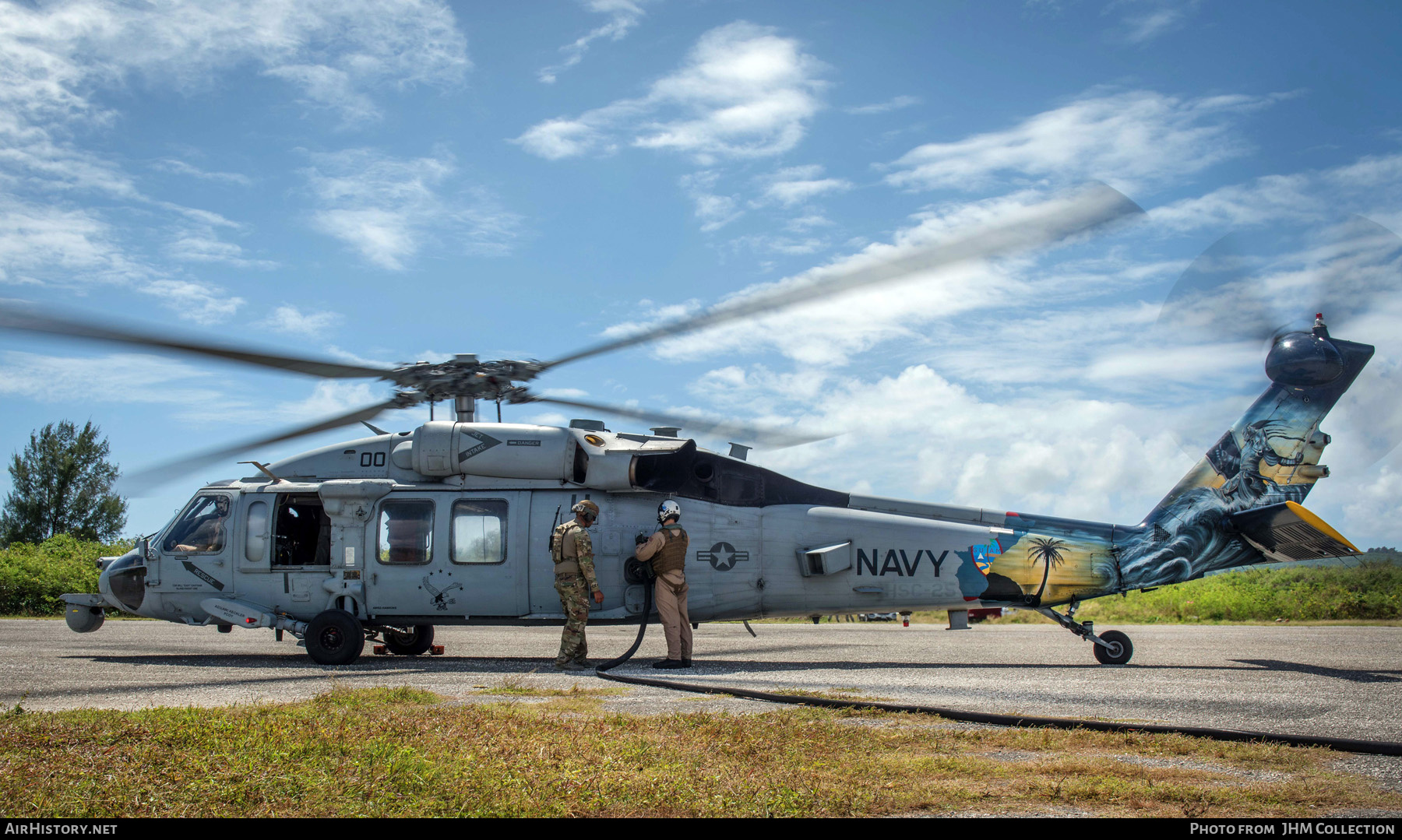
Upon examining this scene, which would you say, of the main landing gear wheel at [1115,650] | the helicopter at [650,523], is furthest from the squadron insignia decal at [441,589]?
the main landing gear wheel at [1115,650]

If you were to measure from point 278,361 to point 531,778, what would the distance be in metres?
7.77

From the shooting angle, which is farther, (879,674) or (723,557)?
(723,557)

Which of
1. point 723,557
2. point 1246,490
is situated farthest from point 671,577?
point 1246,490

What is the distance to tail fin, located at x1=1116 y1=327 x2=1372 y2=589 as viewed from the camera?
11414 millimetres

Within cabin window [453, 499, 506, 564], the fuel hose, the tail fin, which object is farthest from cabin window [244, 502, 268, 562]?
the tail fin

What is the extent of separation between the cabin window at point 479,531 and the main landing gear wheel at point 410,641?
1.92 m

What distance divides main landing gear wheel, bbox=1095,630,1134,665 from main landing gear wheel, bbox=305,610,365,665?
8.98 m

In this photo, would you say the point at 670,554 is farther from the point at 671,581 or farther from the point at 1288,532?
the point at 1288,532

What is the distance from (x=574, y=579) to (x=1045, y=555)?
18.9 ft

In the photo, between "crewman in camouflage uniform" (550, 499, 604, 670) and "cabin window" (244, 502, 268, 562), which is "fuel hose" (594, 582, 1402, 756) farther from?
"cabin window" (244, 502, 268, 562)

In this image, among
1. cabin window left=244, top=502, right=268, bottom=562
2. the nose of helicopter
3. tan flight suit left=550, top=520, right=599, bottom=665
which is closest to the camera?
tan flight suit left=550, top=520, right=599, bottom=665

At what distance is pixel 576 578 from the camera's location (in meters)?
10.7

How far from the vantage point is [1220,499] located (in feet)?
38.1

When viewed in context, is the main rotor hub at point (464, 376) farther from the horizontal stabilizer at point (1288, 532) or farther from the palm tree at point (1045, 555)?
the horizontal stabilizer at point (1288, 532)
